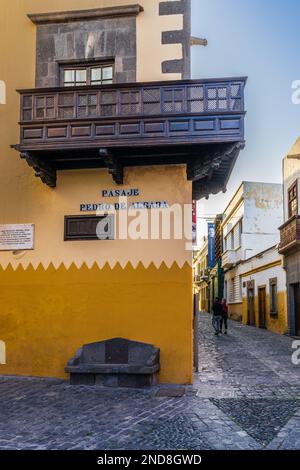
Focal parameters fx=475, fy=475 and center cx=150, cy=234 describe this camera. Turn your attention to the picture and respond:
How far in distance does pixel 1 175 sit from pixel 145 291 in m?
4.18

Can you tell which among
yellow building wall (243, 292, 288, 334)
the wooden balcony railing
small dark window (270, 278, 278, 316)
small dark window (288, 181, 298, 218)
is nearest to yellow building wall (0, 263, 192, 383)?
the wooden balcony railing

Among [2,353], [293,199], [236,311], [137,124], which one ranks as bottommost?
[236,311]

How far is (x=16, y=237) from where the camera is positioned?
10.1m

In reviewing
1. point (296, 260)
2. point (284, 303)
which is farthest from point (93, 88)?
point (284, 303)

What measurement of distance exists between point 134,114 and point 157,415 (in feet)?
17.9

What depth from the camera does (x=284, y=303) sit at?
20531 millimetres

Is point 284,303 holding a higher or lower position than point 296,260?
lower

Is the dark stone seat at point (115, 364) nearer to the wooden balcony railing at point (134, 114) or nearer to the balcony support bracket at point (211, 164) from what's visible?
the balcony support bracket at point (211, 164)

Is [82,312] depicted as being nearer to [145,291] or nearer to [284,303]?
[145,291]

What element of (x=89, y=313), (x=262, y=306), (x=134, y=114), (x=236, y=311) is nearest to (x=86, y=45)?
(x=134, y=114)

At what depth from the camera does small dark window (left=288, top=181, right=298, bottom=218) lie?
63.8ft

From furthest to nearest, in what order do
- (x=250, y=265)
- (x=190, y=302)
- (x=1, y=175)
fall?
1. (x=250, y=265)
2. (x=1, y=175)
3. (x=190, y=302)

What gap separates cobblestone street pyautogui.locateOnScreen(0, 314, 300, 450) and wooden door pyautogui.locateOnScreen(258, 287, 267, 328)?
1425cm

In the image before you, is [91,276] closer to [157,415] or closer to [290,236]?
[157,415]
